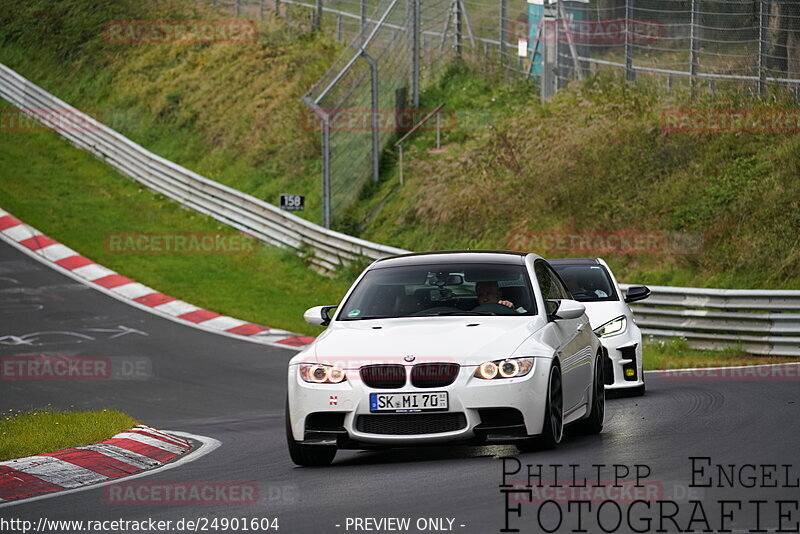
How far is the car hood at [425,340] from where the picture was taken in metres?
8.87

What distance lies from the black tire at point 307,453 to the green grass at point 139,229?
13.4 meters

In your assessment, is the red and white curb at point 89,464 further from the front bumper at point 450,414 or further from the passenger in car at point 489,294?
the passenger in car at point 489,294

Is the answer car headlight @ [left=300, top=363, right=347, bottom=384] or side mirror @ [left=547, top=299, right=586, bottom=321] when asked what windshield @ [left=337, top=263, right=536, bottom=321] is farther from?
car headlight @ [left=300, top=363, right=347, bottom=384]

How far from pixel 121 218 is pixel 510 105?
33.2 ft

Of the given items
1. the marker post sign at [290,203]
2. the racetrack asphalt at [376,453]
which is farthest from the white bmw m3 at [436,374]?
the marker post sign at [290,203]

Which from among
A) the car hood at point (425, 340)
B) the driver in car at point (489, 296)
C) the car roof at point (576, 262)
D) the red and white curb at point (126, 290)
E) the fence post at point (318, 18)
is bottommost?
the red and white curb at point (126, 290)

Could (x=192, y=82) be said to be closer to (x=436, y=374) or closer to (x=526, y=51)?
(x=526, y=51)

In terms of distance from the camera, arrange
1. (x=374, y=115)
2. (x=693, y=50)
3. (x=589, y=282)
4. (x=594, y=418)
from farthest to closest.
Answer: (x=374, y=115), (x=693, y=50), (x=589, y=282), (x=594, y=418)

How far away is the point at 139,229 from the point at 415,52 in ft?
28.2

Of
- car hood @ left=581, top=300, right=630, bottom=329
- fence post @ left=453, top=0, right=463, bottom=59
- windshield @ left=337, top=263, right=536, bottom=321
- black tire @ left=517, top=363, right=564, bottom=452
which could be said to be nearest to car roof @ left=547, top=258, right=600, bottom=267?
car hood @ left=581, top=300, right=630, bottom=329

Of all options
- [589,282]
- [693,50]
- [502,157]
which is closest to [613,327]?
[589,282]

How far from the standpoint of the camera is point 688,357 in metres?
19.9

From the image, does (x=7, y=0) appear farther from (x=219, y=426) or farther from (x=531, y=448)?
(x=531, y=448)

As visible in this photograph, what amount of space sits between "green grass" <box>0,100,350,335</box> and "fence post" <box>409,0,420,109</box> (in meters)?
6.51
